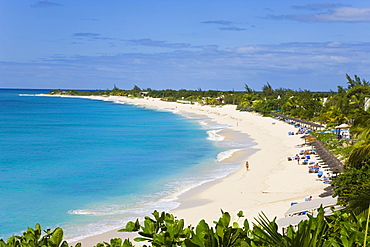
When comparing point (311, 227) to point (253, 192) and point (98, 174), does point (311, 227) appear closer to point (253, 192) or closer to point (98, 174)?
point (253, 192)

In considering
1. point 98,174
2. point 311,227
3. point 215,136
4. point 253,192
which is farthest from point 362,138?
point 215,136

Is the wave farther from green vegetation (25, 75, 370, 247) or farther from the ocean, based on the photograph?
green vegetation (25, 75, 370, 247)

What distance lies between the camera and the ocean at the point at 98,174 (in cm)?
2045

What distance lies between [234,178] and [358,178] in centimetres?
1490

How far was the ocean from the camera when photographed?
805 inches


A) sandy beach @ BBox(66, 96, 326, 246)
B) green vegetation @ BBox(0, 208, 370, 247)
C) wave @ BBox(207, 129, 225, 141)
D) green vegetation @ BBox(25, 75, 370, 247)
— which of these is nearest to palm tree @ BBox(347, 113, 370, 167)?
green vegetation @ BBox(25, 75, 370, 247)

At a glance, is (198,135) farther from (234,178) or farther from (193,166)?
(234,178)

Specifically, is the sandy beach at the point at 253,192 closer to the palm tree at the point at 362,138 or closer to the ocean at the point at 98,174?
the ocean at the point at 98,174

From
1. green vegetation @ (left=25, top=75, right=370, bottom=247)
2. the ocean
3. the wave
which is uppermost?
green vegetation @ (left=25, top=75, right=370, bottom=247)

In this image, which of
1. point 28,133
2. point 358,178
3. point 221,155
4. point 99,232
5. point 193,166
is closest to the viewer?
point 358,178

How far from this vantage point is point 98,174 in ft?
101

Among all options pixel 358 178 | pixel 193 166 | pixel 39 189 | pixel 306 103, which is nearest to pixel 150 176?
pixel 193 166

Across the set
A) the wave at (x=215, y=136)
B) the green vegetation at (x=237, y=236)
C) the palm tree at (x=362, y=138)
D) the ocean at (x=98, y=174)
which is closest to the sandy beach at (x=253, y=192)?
the ocean at (x=98, y=174)

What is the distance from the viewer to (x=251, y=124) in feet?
214
